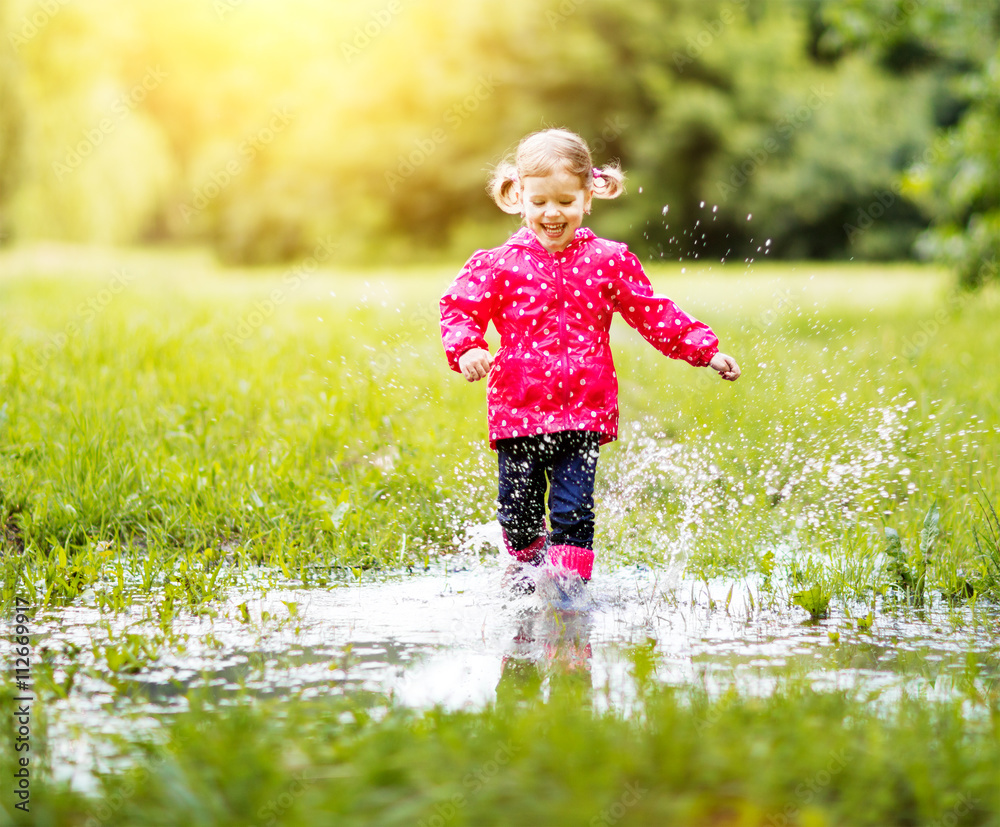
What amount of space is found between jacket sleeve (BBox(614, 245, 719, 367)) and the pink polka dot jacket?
1cm

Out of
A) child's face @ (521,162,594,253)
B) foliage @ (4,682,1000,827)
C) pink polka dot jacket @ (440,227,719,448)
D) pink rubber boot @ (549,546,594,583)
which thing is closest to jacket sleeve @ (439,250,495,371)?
pink polka dot jacket @ (440,227,719,448)

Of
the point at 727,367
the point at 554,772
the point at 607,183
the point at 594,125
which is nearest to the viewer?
the point at 554,772

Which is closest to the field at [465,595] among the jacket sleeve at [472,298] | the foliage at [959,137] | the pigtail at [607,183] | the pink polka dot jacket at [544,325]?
the pink polka dot jacket at [544,325]

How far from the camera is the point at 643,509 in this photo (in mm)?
5035

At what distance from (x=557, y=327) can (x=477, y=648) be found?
1.26m

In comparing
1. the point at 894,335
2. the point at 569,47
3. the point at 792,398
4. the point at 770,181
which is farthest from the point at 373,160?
the point at 792,398

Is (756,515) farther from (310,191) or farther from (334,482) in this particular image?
(310,191)

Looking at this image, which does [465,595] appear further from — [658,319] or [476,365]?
[658,319]

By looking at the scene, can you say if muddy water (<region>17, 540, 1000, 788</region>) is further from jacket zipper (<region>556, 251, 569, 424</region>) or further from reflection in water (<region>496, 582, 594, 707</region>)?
jacket zipper (<region>556, 251, 569, 424</region>)

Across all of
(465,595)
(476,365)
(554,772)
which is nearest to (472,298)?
(476,365)

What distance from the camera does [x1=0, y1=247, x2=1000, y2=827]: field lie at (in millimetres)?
2230

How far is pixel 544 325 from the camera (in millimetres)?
4102

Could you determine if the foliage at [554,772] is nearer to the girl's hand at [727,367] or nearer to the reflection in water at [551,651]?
the reflection in water at [551,651]

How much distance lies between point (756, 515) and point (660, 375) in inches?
150
